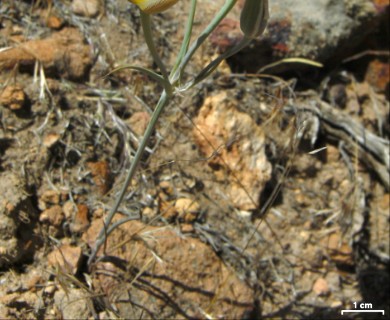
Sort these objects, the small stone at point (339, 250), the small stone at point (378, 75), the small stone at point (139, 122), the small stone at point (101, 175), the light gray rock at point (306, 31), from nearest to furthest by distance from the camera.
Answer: the small stone at point (101, 175), the small stone at point (139, 122), the small stone at point (339, 250), the light gray rock at point (306, 31), the small stone at point (378, 75)

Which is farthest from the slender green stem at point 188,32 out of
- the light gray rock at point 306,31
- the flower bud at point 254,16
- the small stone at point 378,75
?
the small stone at point 378,75

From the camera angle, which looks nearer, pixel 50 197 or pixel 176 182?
pixel 50 197

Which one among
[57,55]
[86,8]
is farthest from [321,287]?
[86,8]

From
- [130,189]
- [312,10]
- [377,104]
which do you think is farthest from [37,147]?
[377,104]

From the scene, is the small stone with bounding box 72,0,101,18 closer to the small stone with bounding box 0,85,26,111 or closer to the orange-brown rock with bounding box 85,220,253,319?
the small stone with bounding box 0,85,26,111

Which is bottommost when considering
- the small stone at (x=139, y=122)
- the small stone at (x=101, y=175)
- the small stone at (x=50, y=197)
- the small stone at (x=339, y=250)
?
the small stone at (x=339, y=250)

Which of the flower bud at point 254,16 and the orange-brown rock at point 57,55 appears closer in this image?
the flower bud at point 254,16

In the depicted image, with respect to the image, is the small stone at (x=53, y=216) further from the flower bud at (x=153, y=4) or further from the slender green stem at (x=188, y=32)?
the flower bud at (x=153, y=4)

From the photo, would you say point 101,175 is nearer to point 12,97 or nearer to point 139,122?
point 139,122
